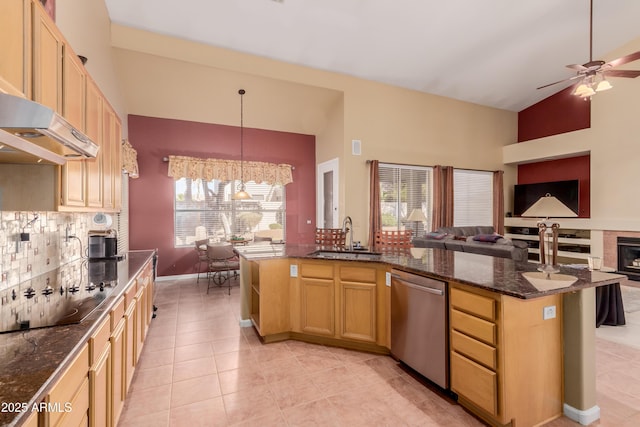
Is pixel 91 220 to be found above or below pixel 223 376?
above

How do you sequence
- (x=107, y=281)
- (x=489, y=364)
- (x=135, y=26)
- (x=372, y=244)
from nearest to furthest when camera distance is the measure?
(x=489, y=364) < (x=107, y=281) < (x=135, y=26) < (x=372, y=244)

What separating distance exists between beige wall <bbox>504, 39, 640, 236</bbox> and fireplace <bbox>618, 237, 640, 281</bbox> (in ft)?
0.80

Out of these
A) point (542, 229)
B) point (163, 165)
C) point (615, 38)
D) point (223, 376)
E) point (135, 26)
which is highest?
point (615, 38)

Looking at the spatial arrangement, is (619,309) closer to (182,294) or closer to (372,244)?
(372,244)

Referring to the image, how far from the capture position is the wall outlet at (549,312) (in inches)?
72.7

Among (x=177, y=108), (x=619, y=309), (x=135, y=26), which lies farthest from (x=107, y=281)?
(x=619, y=309)

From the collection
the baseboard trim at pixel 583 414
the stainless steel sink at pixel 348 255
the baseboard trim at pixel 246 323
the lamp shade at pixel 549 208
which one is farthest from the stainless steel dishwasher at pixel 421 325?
the baseboard trim at pixel 246 323

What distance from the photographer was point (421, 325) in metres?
2.28

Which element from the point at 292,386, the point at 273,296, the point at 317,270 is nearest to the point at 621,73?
the point at 317,270

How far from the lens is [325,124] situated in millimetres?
6621

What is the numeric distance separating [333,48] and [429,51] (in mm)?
1709

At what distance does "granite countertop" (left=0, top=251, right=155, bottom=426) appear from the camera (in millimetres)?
780

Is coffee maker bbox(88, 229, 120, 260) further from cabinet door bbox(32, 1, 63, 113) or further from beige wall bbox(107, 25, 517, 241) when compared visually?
beige wall bbox(107, 25, 517, 241)

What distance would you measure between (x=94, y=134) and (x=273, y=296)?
2059 mm
